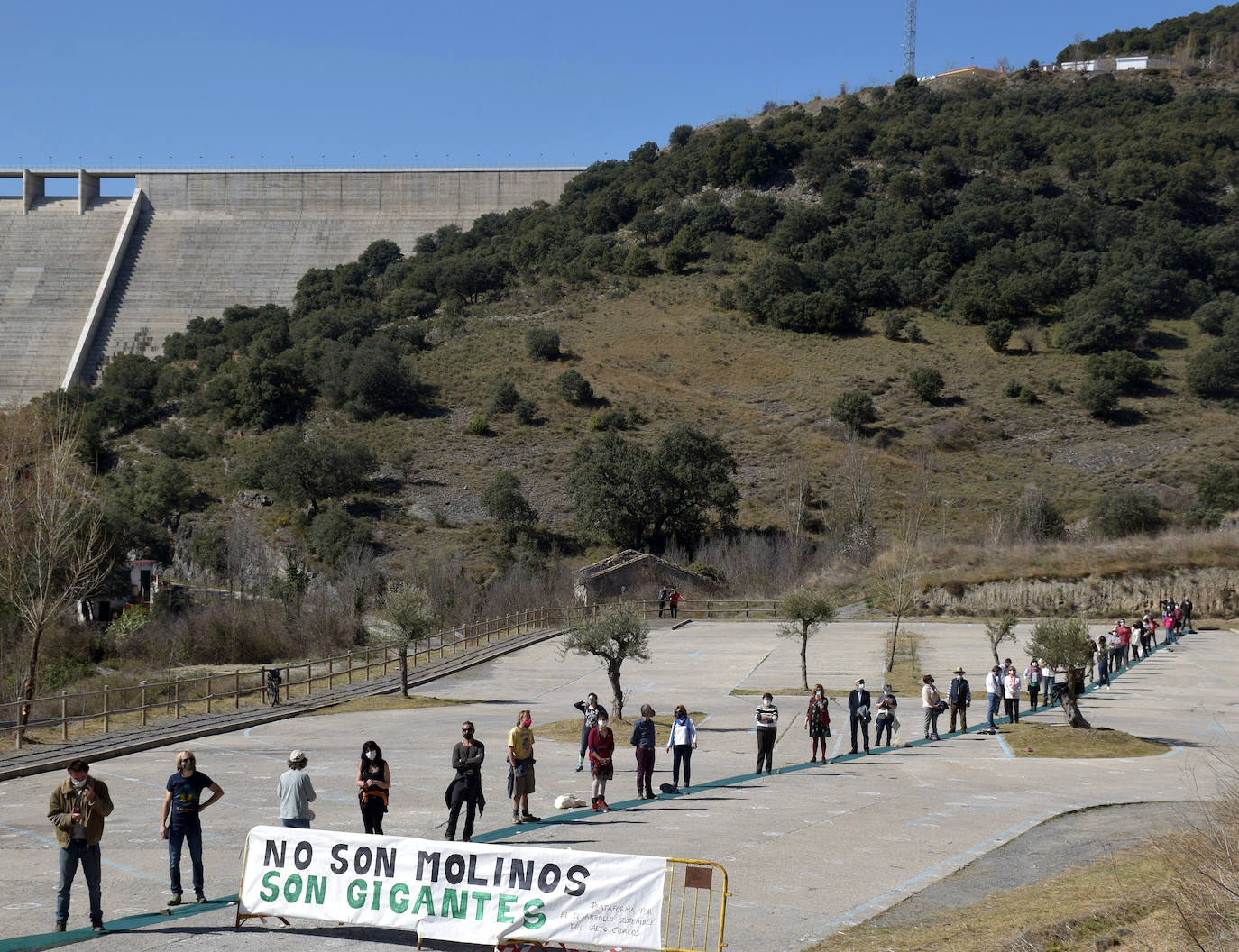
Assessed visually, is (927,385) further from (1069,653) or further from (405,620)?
(1069,653)

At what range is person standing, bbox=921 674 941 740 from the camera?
22.7 m

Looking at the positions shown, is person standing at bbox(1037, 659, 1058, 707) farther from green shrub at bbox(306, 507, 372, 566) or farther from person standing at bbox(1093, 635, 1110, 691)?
green shrub at bbox(306, 507, 372, 566)

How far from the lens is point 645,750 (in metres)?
15.7

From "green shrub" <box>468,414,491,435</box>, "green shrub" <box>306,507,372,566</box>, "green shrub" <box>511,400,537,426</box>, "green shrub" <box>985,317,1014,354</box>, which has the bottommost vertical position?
"green shrub" <box>306,507,372,566</box>

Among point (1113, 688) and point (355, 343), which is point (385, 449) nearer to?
point (355, 343)

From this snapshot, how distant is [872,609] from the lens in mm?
48625

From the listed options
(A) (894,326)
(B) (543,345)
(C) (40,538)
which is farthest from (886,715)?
(A) (894,326)

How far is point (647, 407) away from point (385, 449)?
1561 centimetres

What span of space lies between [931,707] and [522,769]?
1118 centimetres

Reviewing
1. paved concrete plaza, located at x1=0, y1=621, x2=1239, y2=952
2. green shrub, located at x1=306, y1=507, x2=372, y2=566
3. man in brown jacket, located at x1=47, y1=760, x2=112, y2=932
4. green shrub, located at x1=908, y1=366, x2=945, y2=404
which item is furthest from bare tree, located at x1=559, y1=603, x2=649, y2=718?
green shrub, located at x1=908, y1=366, x2=945, y2=404

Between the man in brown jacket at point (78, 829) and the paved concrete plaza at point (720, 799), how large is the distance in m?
0.39

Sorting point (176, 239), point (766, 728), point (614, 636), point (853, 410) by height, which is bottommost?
point (766, 728)

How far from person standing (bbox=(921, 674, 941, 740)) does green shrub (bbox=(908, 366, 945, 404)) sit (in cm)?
5066

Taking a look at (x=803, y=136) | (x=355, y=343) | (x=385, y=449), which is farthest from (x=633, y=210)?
(x=385, y=449)
